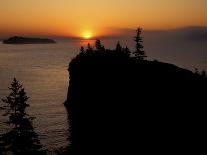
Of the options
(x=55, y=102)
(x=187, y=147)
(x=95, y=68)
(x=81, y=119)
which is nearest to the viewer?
(x=187, y=147)

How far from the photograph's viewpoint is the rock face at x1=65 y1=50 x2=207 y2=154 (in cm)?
5725

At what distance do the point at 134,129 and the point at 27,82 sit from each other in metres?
105

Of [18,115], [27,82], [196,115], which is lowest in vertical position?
[27,82]

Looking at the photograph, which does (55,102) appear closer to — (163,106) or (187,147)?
(163,106)

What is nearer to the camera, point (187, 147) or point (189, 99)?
point (187, 147)

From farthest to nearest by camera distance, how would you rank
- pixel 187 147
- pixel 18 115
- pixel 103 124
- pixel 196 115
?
1. pixel 103 124
2. pixel 196 115
3. pixel 187 147
4. pixel 18 115

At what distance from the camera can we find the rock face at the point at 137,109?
57250mm

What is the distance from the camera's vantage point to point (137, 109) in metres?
65.1

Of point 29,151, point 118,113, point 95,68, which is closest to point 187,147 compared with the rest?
point 118,113

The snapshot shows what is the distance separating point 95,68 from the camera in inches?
3472

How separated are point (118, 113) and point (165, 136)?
16.5m

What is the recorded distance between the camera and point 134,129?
65062 millimetres

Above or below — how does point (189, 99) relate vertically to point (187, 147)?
above

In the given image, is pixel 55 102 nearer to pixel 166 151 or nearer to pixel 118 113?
pixel 118 113
